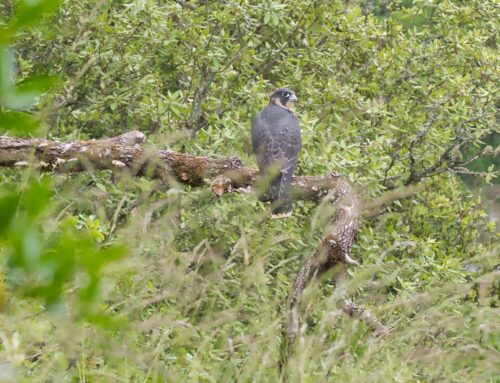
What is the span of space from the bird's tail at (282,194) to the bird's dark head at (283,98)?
1.05m

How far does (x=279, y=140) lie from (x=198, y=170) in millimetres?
1404

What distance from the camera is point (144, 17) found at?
6.72m

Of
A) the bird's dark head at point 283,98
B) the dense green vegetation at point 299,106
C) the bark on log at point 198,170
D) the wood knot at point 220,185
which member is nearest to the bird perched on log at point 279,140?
the bird's dark head at point 283,98

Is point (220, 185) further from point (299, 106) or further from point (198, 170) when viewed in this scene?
point (299, 106)

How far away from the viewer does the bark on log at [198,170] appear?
434cm

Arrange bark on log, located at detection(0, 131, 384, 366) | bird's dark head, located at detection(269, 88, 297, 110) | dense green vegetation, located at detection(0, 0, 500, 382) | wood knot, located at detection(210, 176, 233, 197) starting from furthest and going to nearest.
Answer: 1. bird's dark head, located at detection(269, 88, 297, 110)
2. dense green vegetation, located at detection(0, 0, 500, 382)
3. wood knot, located at detection(210, 176, 233, 197)
4. bark on log, located at detection(0, 131, 384, 366)

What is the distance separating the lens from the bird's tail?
5.68 metres

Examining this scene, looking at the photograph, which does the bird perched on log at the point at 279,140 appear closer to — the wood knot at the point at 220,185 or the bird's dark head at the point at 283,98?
the bird's dark head at the point at 283,98

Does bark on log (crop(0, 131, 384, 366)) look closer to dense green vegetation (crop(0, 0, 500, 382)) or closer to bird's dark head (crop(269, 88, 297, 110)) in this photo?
dense green vegetation (crop(0, 0, 500, 382))

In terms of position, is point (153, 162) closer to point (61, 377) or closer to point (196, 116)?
point (61, 377)

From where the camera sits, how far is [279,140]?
638 centimetres

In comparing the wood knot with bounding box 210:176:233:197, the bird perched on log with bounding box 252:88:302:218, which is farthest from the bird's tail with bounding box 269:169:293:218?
the wood knot with bounding box 210:176:233:197

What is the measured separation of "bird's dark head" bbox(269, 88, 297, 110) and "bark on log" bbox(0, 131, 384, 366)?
147 cm

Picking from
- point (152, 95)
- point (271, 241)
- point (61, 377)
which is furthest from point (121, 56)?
point (61, 377)
